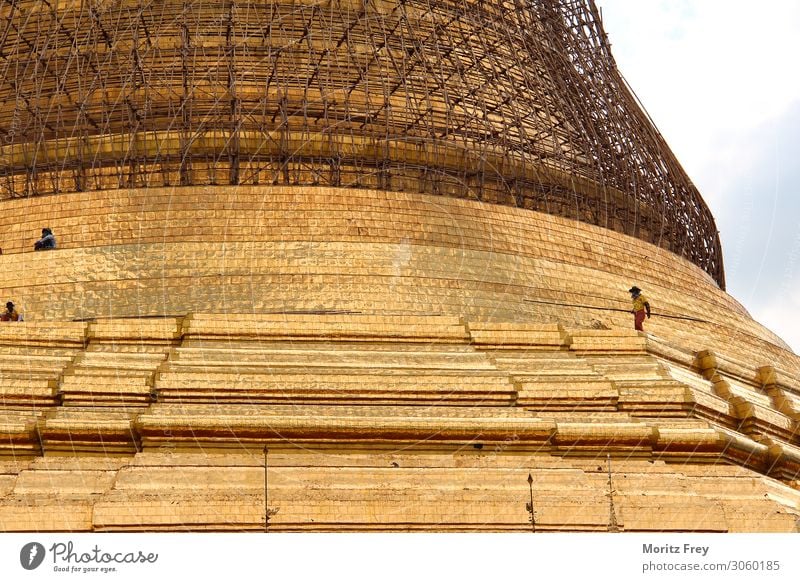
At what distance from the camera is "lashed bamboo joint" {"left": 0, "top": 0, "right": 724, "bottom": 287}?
76.4ft

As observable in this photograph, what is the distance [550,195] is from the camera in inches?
969

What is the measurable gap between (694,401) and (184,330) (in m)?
5.54

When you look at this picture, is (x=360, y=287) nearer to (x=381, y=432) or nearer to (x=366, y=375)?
(x=366, y=375)

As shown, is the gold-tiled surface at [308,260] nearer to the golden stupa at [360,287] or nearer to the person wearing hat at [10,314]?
the golden stupa at [360,287]

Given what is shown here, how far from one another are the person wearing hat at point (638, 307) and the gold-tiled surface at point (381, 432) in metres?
0.71

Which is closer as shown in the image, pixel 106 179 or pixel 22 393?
pixel 22 393

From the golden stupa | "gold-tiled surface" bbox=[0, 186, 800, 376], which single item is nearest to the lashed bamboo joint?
the golden stupa

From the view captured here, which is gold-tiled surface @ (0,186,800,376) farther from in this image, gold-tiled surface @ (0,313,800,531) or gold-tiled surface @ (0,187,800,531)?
gold-tiled surface @ (0,313,800,531)

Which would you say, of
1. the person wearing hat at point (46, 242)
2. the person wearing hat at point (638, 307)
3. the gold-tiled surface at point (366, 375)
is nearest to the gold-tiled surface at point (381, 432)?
the gold-tiled surface at point (366, 375)

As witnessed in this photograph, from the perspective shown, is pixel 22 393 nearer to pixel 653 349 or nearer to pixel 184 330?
pixel 184 330

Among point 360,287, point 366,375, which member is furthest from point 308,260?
point 366,375

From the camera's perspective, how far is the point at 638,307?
21844 millimetres

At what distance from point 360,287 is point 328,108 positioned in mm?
3556
